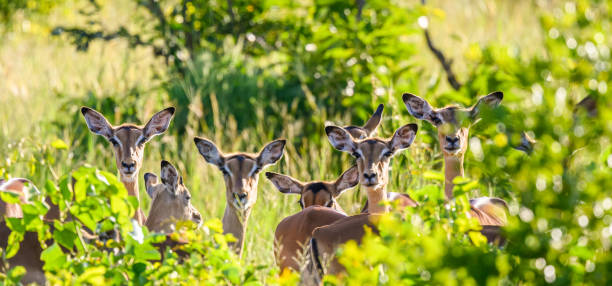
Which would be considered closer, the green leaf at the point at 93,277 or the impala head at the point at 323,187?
the green leaf at the point at 93,277

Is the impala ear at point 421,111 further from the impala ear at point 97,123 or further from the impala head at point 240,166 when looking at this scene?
the impala ear at point 97,123

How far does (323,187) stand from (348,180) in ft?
0.53

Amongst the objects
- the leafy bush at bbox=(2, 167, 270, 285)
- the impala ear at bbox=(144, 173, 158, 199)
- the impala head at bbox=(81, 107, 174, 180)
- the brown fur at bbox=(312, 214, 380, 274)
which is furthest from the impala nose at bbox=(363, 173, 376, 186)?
the leafy bush at bbox=(2, 167, 270, 285)

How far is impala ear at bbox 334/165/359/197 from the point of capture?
6.14 meters

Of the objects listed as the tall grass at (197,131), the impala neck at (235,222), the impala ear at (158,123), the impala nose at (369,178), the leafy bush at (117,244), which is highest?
the leafy bush at (117,244)

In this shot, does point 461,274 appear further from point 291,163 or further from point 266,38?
point 266,38

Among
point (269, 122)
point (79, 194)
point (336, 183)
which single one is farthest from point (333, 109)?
point (79, 194)

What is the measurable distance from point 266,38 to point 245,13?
0.34 metres

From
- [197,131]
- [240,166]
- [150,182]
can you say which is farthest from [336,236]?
[197,131]

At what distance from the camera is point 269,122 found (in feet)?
32.3

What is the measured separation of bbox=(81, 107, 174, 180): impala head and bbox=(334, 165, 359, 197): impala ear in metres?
1.14

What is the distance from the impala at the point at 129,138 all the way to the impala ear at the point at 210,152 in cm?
49

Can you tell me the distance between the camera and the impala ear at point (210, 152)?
5.73 meters

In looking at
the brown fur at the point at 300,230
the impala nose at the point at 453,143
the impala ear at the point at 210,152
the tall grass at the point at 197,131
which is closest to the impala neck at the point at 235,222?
the tall grass at the point at 197,131
